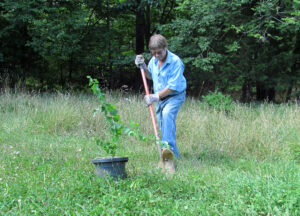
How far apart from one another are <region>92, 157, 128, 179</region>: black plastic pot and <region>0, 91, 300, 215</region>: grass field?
10cm

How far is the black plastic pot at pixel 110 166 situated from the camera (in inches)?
136

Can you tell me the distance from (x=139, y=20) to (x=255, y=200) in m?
10.9

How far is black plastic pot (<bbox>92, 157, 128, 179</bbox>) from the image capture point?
3.47 metres

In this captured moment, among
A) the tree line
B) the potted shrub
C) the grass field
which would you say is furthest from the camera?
the tree line

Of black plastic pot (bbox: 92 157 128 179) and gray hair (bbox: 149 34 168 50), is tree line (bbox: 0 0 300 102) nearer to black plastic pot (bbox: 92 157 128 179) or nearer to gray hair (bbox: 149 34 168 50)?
gray hair (bbox: 149 34 168 50)

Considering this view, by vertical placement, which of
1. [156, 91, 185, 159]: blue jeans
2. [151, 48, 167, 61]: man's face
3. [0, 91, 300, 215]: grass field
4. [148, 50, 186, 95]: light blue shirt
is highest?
[151, 48, 167, 61]: man's face

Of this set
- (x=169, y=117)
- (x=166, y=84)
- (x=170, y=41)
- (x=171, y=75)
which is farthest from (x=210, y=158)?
(x=170, y=41)

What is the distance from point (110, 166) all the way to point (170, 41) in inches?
296

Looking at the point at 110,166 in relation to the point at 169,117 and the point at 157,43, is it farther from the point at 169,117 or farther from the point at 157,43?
the point at 157,43

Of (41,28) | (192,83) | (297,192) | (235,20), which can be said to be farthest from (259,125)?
(41,28)

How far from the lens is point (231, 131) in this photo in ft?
18.8

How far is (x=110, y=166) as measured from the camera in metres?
3.51

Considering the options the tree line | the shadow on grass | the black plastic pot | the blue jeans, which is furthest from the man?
the tree line

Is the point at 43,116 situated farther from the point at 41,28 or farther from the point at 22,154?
the point at 41,28
